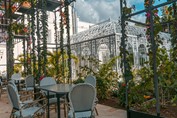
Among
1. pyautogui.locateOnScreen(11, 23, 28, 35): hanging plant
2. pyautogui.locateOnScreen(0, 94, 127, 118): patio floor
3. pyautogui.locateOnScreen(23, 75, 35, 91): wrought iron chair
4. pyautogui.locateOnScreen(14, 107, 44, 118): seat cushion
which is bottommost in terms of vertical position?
pyautogui.locateOnScreen(0, 94, 127, 118): patio floor

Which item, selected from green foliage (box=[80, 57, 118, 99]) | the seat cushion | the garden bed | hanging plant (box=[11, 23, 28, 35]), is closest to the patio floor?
the garden bed

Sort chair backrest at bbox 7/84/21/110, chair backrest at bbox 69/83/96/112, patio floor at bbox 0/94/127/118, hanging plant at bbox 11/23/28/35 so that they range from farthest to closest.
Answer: hanging plant at bbox 11/23/28/35
patio floor at bbox 0/94/127/118
chair backrest at bbox 7/84/21/110
chair backrest at bbox 69/83/96/112

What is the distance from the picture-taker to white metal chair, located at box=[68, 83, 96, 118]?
9.70 feet

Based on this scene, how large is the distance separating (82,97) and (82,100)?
0.05 m

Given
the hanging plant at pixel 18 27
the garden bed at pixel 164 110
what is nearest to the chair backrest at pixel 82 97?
the garden bed at pixel 164 110

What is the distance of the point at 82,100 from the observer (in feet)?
9.84

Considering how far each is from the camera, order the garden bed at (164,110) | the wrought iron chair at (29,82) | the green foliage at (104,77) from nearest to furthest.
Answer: the garden bed at (164,110), the green foliage at (104,77), the wrought iron chair at (29,82)

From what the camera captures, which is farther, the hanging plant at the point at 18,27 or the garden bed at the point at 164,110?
the hanging plant at the point at 18,27

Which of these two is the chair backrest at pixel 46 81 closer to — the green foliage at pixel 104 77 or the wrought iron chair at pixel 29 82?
the wrought iron chair at pixel 29 82

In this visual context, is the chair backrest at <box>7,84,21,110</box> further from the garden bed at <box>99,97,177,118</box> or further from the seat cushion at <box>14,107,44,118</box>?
the garden bed at <box>99,97,177,118</box>

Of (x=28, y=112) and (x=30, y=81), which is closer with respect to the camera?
(x=28, y=112)

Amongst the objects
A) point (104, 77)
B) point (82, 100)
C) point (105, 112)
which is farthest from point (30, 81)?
point (82, 100)

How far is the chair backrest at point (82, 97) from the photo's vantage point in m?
2.95

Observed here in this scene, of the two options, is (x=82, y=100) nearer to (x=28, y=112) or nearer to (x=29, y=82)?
(x=28, y=112)
